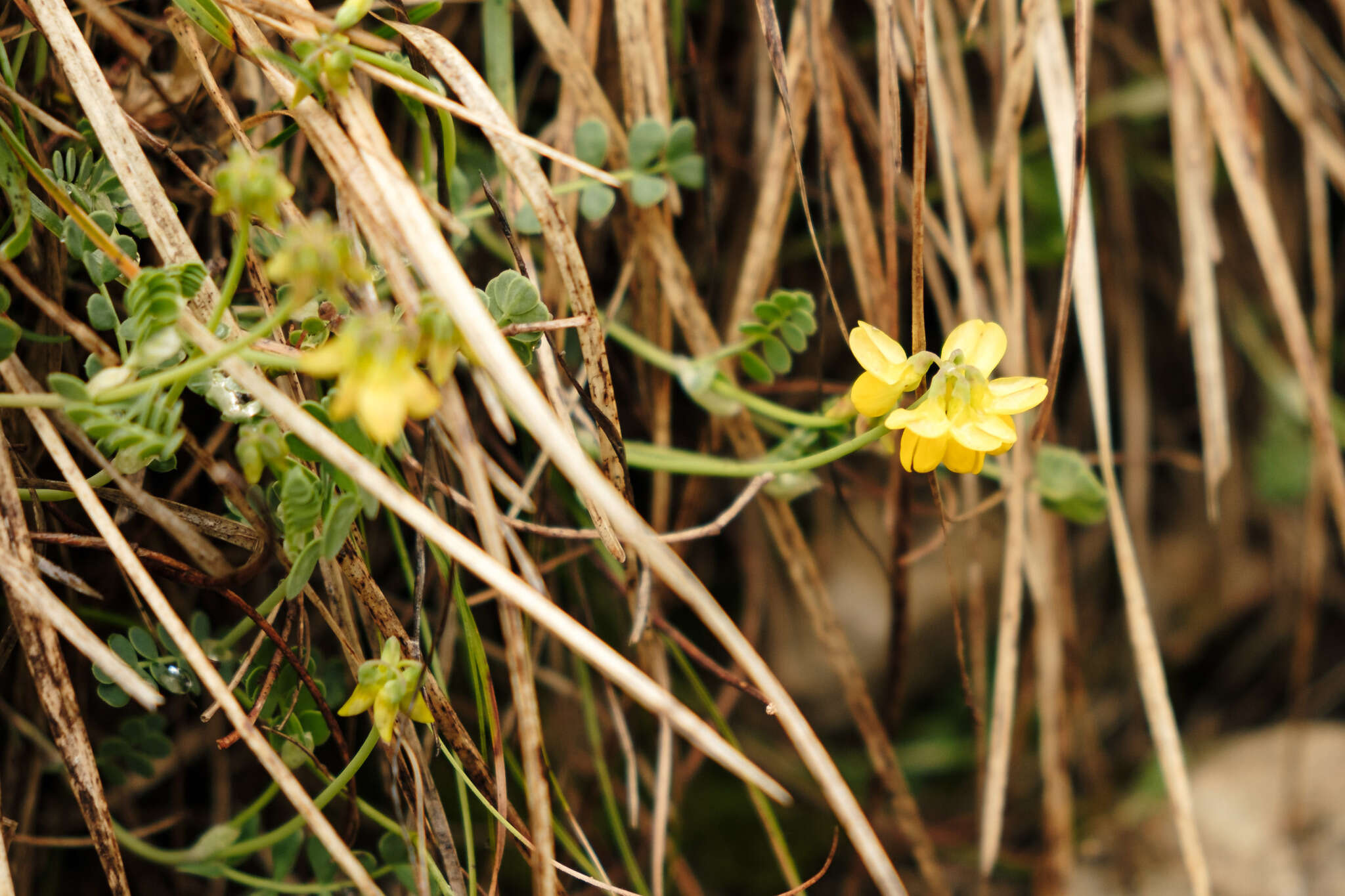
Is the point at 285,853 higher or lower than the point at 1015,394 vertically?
lower

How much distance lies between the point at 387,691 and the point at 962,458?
1.33 ft

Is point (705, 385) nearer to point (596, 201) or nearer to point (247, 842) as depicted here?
point (596, 201)

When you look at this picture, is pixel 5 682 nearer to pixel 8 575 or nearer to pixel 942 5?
pixel 8 575

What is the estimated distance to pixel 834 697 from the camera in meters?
1.42

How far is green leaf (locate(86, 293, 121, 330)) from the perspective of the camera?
59 cm

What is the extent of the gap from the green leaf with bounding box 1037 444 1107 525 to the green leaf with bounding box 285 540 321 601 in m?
0.71

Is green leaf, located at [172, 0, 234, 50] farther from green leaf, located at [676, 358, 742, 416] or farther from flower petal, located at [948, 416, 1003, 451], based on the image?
flower petal, located at [948, 416, 1003, 451]

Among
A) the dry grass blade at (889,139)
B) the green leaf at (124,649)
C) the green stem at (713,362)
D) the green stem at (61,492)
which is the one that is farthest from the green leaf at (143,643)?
the dry grass blade at (889,139)

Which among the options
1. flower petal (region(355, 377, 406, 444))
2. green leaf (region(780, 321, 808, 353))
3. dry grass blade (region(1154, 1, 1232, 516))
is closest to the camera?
flower petal (region(355, 377, 406, 444))

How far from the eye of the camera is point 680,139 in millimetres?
837

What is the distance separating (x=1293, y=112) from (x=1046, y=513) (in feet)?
1.98

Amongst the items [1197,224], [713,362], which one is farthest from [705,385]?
[1197,224]

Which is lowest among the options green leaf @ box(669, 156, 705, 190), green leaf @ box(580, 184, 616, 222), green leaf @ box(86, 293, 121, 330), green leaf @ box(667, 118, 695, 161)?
green leaf @ box(86, 293, 121, 330)

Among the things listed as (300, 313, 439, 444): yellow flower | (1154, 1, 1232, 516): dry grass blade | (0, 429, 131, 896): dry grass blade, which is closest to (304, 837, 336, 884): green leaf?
(0, 429, 131, 896): dry grass blade
